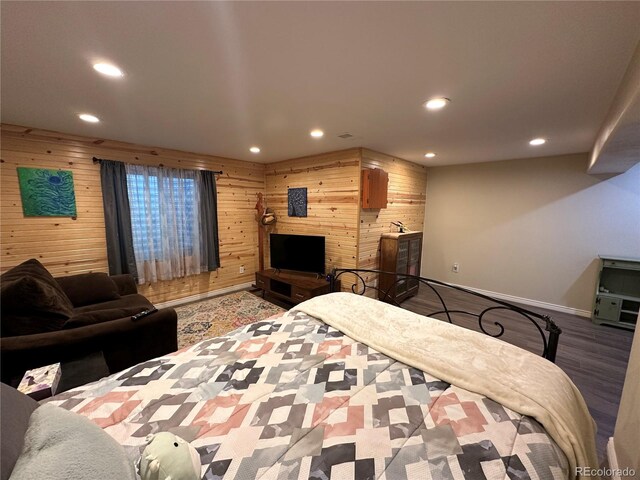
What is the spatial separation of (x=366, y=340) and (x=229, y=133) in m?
2.71

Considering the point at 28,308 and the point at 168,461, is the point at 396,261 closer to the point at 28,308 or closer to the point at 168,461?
the point at 168,461

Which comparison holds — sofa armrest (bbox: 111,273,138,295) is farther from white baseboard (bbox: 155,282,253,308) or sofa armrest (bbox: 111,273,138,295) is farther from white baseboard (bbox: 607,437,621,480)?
white baseboard (bbox: 607,437,621,480)

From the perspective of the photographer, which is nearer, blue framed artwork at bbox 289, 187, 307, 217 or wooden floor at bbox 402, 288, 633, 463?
wooden floor at bbox 402, 288, 633, 463

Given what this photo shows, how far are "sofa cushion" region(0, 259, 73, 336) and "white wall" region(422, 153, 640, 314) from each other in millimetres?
5637

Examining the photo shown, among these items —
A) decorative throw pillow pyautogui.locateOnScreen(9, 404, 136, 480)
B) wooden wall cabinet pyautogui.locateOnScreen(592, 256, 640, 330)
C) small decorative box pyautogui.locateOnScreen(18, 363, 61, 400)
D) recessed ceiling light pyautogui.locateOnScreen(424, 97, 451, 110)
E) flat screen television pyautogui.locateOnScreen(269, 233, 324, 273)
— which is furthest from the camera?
flat screen television pyautogui.locateOnScreen(269, 233, 324, 273)

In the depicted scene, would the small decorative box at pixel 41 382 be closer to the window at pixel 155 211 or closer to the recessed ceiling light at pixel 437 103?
the window at pixel 155 211

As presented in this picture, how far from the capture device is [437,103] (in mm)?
2016

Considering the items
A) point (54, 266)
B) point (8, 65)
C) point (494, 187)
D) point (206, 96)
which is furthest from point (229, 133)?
point (494, 187)

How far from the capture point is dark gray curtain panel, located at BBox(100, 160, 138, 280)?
3.29 metres

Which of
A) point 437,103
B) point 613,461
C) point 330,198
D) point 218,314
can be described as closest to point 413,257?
point 330,198

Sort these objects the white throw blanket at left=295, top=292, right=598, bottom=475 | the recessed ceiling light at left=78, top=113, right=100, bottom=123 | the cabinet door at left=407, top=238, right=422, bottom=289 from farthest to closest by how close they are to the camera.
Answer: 1. the cabinet door at left=407, top=238, right=422, bottom=289
2. the recessed ceiling light at left=78, top=113, right=100, bottom=123
3. the white throw blanket at left=295, top=292, right=598, bottom=475

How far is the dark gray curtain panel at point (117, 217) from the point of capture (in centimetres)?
329

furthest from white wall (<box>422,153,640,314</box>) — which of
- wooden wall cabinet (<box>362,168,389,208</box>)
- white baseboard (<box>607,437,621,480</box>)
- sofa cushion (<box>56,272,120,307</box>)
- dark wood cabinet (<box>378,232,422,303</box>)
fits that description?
sofa cushion (<box>56,272,120,307</box>)

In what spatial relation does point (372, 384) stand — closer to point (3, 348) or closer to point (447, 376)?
point (447, 376)
